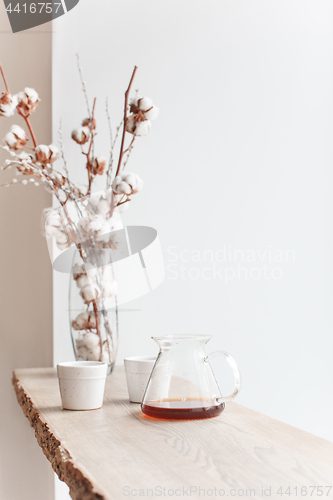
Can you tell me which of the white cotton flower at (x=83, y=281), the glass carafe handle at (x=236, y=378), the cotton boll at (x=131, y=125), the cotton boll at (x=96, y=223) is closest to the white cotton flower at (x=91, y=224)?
the cotton boll at (x=96, y=223)

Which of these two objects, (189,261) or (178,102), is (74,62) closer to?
(178,102)

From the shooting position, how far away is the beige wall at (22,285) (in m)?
1.36

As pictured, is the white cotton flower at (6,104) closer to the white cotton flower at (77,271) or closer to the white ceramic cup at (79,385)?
the white cotton flower at (77,271)

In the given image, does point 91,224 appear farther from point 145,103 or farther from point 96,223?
point 145,103

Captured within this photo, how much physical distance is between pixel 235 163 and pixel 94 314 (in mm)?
724

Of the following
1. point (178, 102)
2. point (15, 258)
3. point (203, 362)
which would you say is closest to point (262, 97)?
point (178, 102)

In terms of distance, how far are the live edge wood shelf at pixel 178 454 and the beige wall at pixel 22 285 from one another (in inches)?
22.7

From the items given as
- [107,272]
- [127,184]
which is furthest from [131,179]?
[107,272]

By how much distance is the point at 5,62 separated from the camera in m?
1.40

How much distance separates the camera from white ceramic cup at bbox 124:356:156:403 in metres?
0.86

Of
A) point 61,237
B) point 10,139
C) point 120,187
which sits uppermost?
point 10,139

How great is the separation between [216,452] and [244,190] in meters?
1.13

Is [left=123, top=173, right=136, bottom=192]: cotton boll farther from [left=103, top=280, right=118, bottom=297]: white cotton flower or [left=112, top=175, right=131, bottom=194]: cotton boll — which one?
[left=103, top=280, right=118, bottom=297]: white cotton flower

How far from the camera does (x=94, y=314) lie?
1.15 meters
